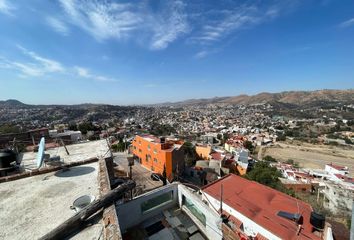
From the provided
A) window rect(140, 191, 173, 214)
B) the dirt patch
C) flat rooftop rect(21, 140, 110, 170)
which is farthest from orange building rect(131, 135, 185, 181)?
the dirt patch

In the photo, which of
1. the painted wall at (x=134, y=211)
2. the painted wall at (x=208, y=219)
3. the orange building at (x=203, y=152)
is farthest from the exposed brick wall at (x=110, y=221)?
the orange building at (x=203, y=152)

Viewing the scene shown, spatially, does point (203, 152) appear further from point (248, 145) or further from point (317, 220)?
point (317, 220)

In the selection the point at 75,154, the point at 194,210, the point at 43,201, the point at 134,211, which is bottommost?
the point at 194,210

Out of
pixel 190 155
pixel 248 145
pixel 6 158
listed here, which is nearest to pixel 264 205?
pixel 6 158

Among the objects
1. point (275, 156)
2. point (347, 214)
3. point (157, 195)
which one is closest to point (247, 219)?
point (157, 195)

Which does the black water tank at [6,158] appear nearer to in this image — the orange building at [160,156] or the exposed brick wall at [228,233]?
the exposed brick wall at [228,233]

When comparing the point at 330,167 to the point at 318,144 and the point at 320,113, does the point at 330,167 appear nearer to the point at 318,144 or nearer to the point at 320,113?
the point at 318,144

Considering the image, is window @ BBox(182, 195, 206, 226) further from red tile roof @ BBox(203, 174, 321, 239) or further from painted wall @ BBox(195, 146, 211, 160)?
painted wall @ BBox(195, 146, 211, 160)
